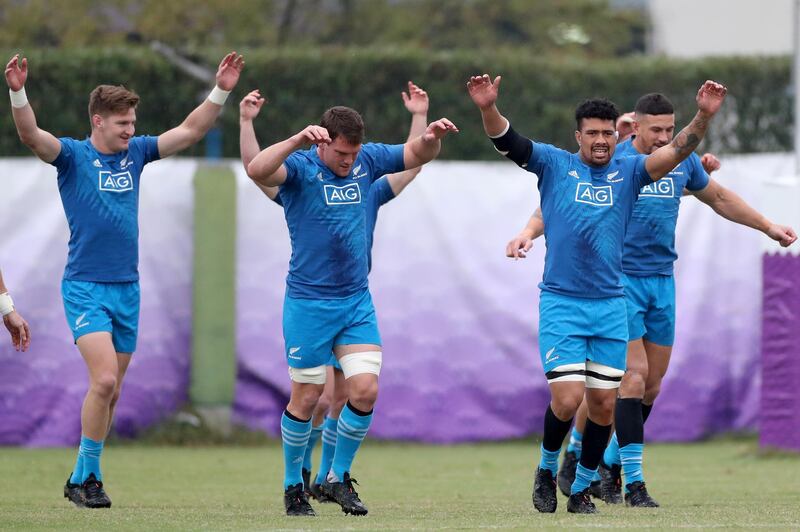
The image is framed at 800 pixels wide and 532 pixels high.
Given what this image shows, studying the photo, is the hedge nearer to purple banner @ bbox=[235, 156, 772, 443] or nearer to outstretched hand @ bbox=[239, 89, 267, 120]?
purple banner @ bbox=[235, 156, 772, 443]

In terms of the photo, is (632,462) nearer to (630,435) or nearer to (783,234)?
(630,435)

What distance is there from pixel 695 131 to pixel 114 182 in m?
3.19

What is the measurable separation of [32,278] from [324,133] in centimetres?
630

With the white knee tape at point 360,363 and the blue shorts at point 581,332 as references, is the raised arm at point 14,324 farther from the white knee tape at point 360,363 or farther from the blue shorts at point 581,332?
the blue shorts at point 581,332

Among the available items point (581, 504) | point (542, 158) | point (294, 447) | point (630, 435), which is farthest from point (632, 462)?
A: point (294, 447)

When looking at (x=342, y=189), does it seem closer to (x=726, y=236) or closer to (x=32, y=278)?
(x=32, y=278)

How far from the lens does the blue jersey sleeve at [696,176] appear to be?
914cm

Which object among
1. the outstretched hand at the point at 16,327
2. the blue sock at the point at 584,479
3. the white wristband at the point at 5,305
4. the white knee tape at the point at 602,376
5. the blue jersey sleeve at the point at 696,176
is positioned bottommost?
the blue sock at the point at 584,479

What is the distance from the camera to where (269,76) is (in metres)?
16.2

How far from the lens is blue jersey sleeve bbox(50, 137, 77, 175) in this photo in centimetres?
859

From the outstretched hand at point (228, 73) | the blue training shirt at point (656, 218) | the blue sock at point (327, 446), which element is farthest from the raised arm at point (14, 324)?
the blue training shirt at point (656, 218)

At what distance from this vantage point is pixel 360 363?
824cm

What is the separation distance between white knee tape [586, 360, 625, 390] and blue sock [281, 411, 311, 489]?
5.02ft

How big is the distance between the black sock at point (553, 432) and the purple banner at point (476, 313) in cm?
579
